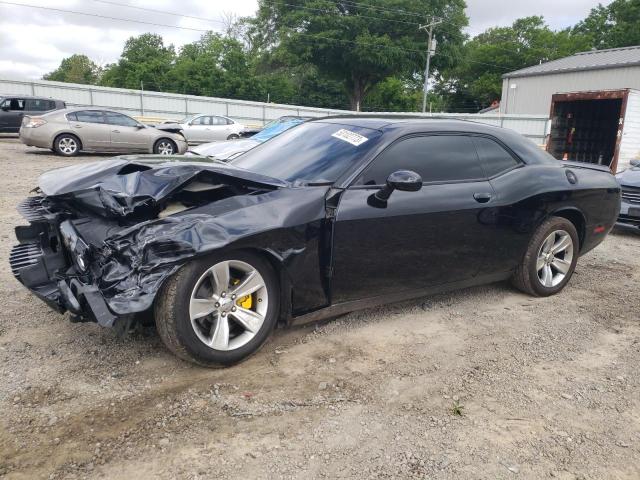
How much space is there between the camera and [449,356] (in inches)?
138

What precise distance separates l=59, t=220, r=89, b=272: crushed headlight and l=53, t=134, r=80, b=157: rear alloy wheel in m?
11.8

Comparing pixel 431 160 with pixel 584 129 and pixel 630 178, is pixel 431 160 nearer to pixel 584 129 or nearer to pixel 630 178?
pixel 630 178

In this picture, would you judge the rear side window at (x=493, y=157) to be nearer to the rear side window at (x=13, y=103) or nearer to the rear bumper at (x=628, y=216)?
the rear bumper at (x=628, y=216)

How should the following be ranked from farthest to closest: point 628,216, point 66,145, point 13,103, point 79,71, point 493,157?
point 79,71
point 13,103
point 66,145
point 628,216
point 493,157

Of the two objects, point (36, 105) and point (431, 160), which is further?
point (36, 105)

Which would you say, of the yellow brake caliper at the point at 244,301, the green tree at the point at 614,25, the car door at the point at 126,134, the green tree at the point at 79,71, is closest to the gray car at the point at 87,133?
the car door at the point at 126,134

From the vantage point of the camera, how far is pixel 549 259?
4707mm

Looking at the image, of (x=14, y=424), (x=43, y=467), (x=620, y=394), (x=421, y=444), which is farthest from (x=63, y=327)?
(x=620, y=394)

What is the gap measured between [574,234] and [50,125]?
13.2 m

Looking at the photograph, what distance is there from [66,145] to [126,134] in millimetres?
1551

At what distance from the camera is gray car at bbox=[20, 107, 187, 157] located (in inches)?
537

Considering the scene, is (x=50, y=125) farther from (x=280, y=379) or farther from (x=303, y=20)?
(x=303, y=20)

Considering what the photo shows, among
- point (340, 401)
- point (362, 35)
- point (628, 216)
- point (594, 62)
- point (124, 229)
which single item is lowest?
point (340, 401)

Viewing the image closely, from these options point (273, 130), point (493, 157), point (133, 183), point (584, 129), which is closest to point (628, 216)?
point (493, 157)
